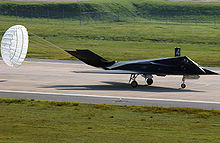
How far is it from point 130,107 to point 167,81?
15.3 m

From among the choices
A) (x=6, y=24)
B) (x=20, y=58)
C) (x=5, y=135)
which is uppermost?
(x=6, y=24)

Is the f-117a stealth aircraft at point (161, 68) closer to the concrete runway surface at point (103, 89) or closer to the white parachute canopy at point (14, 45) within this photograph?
the concrete runway surface at point (103, 89)

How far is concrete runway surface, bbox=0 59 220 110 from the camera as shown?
3506 centimetres

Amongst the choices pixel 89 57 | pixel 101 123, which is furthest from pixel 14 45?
pixel 101 123

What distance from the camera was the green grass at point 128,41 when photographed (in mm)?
76812

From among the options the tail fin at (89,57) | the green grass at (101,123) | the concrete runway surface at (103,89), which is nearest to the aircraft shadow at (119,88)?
the concrete runway surface at (103,89)

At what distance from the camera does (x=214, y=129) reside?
2528cm

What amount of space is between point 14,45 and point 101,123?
19688mm

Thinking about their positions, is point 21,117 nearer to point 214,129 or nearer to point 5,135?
point 5,135

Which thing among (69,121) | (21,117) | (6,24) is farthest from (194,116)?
(6,24)

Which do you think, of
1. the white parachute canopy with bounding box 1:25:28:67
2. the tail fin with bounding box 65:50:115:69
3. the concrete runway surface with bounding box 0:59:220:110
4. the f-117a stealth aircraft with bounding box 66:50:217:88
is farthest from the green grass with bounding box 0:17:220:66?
the white parachute canopy with bounding box 1:25:28:67

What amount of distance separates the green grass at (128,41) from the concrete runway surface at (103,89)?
1965 cm

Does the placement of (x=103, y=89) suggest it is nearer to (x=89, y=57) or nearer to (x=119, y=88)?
(x=119, y=88)

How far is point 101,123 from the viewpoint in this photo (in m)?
26.5
